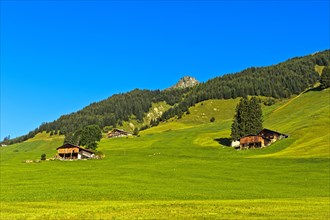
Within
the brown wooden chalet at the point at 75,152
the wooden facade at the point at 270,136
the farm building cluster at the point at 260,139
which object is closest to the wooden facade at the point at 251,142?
the farm building cluster at the point at 260,139

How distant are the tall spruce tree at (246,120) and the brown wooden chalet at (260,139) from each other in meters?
5.42

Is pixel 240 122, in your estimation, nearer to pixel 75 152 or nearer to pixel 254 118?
pixel 254 118

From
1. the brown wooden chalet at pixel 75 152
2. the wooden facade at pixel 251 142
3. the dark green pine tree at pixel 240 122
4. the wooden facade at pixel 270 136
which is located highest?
the dark green pine tree at pixel 240 122

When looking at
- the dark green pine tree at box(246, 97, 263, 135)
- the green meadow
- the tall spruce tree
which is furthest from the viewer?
the dark green pine tree at box(246, 97, 263, 135)

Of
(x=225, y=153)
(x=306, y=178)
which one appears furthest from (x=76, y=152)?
(x=306, y=178)

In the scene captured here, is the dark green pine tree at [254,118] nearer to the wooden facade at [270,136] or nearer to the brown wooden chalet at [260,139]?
the wooden facade at [270,136]

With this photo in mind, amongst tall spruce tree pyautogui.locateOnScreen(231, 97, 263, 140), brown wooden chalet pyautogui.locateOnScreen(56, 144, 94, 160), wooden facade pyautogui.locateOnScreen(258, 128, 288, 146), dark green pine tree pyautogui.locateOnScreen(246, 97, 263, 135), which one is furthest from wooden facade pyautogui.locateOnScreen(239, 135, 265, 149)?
brown wooden chalet pyautogui.locateOnScreen(56, 144, 94, 160)

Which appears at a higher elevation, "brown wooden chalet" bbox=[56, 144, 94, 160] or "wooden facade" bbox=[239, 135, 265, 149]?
"wooden facade" bbox=[239, 135, 265, 149]

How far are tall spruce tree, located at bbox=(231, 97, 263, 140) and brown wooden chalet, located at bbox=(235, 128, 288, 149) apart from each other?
5416 millimetres

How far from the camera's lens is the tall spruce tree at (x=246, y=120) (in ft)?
492

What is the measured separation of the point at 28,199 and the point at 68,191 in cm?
676

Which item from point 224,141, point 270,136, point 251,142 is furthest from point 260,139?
point 224,141

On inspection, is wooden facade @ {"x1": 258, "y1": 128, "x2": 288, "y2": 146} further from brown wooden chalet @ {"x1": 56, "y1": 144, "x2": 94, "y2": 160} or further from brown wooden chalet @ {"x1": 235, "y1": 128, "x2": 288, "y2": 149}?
brown wooden chalet @ {"x1": 56, "y1": 144, "x2": 94, "y2": 160}

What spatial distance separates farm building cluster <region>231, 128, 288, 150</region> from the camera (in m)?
140
